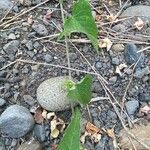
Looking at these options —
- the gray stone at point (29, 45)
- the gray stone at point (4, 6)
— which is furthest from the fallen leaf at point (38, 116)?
the gray stone at point (4, 6)

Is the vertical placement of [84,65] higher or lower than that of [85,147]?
higher

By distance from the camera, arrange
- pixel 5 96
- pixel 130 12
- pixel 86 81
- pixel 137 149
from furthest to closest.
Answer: pixel 130 12, pixel 5 96, pixel 137 149, pixel 86 81

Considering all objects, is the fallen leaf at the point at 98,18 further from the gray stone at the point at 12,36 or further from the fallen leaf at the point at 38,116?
the fallen leaf at the point at 38,116

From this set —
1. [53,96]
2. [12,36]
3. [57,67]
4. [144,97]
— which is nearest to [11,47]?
[12,36]

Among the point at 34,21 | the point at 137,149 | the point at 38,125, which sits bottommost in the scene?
the point at 137,149

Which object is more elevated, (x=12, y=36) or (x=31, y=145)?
(x=12, y=36)

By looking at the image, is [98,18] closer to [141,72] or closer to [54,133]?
[141,72]

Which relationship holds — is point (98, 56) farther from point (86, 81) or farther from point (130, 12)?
point (86, 81)

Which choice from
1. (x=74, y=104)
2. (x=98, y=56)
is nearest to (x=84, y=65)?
(x=98, y=56)
